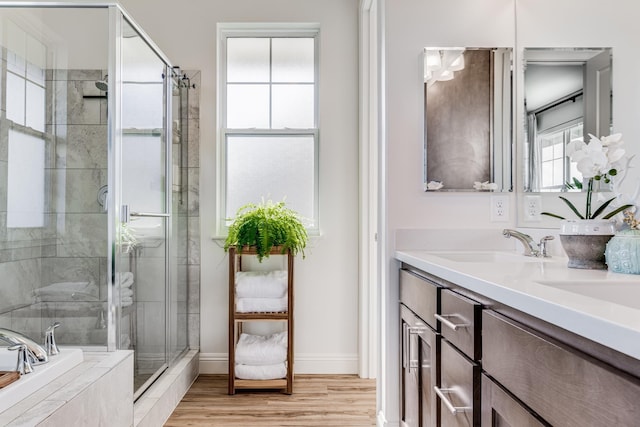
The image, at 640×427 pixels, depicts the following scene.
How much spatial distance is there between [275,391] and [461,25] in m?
2.16

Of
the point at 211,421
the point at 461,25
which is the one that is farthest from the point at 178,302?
the point at 461,25

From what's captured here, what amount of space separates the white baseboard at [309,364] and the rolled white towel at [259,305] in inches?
20.5

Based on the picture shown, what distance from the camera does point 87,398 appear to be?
1395mm

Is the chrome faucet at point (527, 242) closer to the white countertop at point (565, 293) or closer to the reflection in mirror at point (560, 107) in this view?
the white countertop at point (565, 293)

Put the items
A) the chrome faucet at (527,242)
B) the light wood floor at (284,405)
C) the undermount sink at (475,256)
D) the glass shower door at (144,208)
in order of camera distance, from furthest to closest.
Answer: the light wood floor at (284,405) → the glass shower door at (144,208) → the undermount sink at (475,256) → the chrome faucet at (527,242)

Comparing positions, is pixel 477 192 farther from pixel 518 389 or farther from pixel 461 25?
pixel 518 389

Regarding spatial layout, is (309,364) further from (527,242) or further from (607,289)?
(607,289)

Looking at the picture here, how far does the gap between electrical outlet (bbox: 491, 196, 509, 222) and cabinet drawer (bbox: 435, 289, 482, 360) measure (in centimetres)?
80

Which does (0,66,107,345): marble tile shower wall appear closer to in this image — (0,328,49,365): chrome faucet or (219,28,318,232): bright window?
(0,328,49,365): chrome faucet

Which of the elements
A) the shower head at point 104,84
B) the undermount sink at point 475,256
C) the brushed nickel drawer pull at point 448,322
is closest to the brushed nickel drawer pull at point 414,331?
the brushed nickel drawer pull at point 448,322

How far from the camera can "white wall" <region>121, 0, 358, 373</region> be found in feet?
9.39

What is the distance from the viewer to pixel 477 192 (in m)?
1.98

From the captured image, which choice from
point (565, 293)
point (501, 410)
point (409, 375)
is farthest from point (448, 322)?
point (409, 375)

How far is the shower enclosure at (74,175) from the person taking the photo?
1.82 metres
